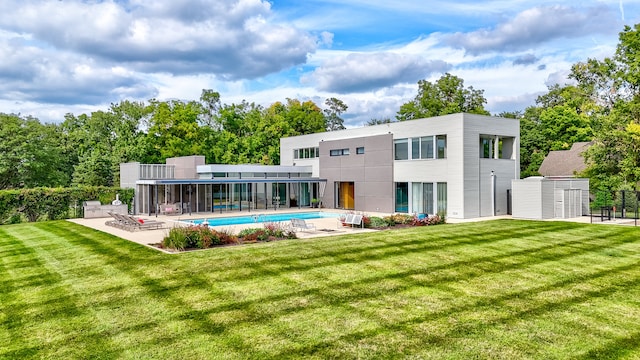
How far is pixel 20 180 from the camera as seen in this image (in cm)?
3684

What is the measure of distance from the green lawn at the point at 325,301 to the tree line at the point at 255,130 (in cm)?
1891

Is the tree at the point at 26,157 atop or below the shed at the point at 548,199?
atop

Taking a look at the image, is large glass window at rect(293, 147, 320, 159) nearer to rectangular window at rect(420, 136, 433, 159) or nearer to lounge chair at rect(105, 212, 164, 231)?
rectangular window at rect(420, 136, 433, 159)

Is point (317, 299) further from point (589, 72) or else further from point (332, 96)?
point (332, 96)

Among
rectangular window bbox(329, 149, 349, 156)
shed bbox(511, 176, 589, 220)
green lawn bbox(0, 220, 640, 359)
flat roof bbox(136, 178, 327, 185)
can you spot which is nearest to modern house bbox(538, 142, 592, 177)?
shed bbox(511, 176, 589, 220)

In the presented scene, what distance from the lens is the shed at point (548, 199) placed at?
73.3 ft

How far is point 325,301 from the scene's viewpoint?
8.12 m

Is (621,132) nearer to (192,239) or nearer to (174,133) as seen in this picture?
(192,239)

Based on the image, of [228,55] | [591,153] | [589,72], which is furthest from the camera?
[589,72]

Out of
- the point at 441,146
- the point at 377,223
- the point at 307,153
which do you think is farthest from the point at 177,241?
the point at 307,153

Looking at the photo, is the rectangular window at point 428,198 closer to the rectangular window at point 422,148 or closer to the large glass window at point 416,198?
the large glass window at point 416,198

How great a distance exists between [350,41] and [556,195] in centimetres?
1320

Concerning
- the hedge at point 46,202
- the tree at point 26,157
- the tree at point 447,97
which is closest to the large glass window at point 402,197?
the hedge at point 46,202

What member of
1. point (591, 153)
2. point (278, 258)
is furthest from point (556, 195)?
point (278, 258)
